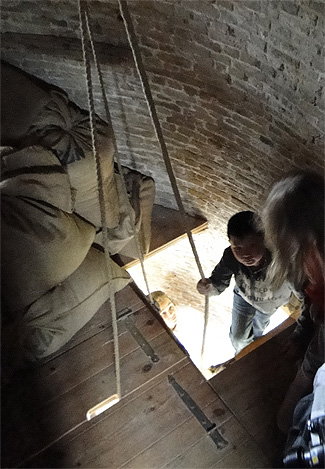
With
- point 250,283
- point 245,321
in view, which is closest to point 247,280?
point 250,283

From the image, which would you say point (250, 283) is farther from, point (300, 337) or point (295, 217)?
point (295, 217)

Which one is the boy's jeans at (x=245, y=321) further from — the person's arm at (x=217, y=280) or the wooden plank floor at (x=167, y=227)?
the wooden plank floor at (x=167, y=227)

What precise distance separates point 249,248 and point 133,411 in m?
0.99

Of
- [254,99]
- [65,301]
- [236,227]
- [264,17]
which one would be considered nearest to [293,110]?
[254,99]

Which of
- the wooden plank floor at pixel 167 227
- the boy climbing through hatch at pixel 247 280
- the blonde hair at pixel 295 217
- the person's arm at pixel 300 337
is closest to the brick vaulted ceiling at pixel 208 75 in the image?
the wooden plank floor at pixel 167 227

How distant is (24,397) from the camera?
2.13m

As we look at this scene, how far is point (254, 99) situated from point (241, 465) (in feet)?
6.15

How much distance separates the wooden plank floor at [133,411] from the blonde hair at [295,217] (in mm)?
844

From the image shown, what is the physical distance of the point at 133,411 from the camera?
209cm

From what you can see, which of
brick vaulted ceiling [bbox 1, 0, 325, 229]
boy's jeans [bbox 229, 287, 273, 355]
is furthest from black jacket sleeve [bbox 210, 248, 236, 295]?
brick vaulted ceiling [bbox 1, 0, 325, 229]

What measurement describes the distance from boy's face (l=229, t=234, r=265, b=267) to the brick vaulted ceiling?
2.04 ft

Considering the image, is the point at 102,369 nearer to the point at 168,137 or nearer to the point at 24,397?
the point at 24,397

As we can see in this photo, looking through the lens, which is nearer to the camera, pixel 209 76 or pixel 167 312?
pixel 209 76

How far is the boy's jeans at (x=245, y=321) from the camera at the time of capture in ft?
9.69
